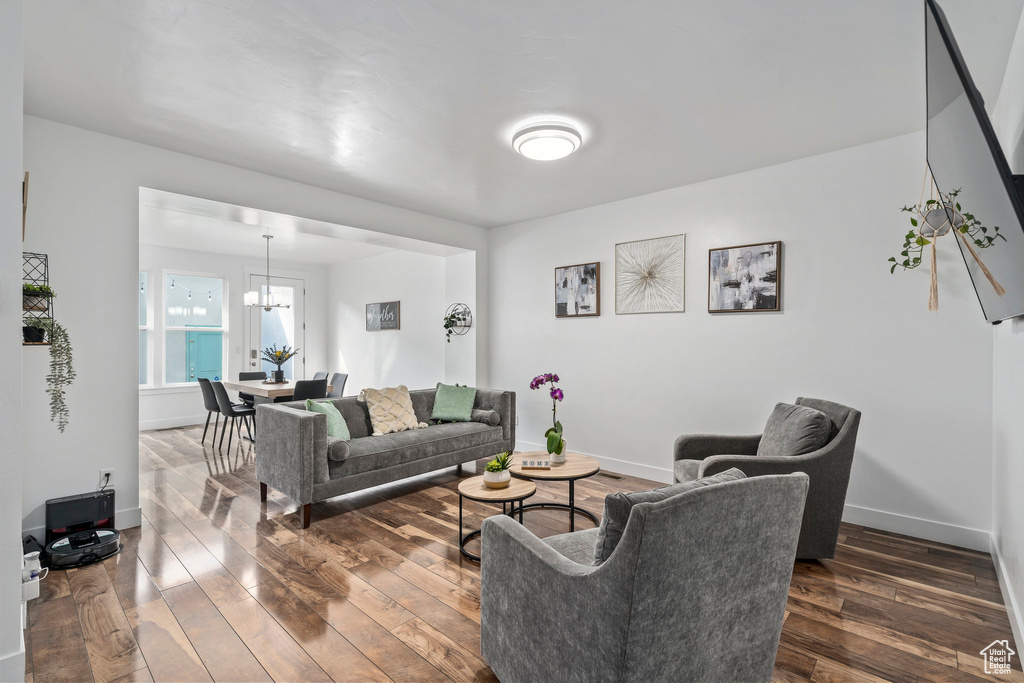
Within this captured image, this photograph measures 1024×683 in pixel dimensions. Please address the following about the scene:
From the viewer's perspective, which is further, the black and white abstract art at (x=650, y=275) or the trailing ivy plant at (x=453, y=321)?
the trailing ivy plant at (x=453, y=321)

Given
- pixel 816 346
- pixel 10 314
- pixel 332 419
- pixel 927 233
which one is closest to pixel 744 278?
pixel 816 346

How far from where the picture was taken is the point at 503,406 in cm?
477

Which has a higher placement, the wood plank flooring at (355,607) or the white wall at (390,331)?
the white wall at (390,331)

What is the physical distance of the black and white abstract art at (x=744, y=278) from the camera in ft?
11.9

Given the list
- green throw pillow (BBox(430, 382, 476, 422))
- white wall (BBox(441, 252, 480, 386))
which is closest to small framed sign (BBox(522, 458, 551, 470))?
green throw pillow (BBox(430, 382, 476, 422))

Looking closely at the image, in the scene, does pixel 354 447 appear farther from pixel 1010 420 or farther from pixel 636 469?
pixel 1010 420

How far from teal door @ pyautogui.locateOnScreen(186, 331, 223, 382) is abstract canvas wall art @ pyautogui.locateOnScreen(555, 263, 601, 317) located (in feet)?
17.2

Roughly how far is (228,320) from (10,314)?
6.40 m

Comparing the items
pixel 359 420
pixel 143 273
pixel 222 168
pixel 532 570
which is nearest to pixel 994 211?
pixel 532 570

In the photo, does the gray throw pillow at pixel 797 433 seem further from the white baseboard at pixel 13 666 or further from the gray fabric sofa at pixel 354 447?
the white baseboard at pixel 13 666

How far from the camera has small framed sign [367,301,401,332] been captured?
688 cm

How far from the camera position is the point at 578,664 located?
137cm

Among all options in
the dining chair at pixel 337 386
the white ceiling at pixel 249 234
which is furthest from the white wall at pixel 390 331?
the dining chair at pixel 337 386

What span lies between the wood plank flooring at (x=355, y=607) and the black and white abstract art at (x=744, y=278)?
168 centimetres
